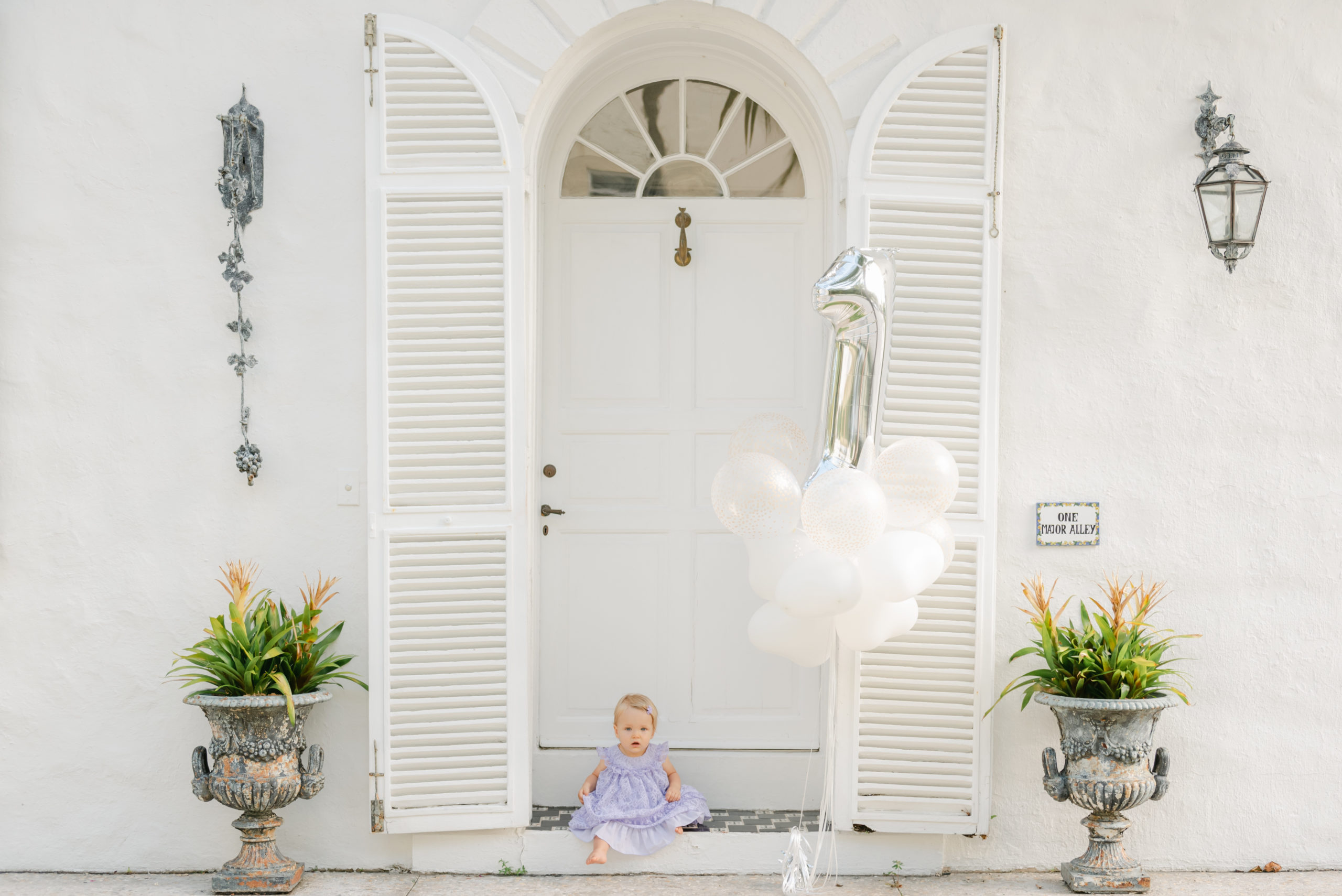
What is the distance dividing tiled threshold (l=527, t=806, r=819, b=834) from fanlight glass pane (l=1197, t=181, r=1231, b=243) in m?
2.40

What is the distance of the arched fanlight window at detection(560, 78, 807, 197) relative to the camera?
13.3 feet

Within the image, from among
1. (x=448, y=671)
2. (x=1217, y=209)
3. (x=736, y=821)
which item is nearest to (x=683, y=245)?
(x=448, y=671)

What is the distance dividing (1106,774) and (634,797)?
1488mm

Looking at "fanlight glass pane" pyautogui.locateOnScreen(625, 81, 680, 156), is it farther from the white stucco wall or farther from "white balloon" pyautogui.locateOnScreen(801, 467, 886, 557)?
"white balloon" pyautogui.locateOnScreen(801, 467, 886, 557)

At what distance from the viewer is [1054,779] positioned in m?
3.49

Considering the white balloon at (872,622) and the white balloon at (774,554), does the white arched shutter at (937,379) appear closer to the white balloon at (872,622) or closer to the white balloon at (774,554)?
the white balloon at (872,622)

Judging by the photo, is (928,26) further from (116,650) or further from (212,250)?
(116,650)

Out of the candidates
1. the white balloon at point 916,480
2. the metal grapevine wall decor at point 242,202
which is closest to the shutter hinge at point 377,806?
the metal grapevine wall decor at point 242,202

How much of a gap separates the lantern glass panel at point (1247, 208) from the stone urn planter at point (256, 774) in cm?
332

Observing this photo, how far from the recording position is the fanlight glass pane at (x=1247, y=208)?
3.64 m

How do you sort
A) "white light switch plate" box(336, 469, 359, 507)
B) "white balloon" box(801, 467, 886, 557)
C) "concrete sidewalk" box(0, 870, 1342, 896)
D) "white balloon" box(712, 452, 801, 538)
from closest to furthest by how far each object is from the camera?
"white balloon" box(801, 467, 886, 557) → "white balloon" box(712, 452, 801, 538) → "concrete sidewalk" box(0, 870, 1342, 896) → "white light switch plate" box(336, 469, 359, 507)

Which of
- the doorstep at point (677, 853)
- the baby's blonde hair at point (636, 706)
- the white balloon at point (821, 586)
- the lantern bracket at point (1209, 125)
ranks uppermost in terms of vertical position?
the lantern bracket at point (1209, 125)

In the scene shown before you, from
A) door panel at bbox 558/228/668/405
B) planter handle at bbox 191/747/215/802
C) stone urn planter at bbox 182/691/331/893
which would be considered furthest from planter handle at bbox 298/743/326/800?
door panel at bbox 558/228/668/405

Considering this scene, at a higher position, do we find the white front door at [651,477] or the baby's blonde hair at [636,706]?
the white front door at [651,477]
